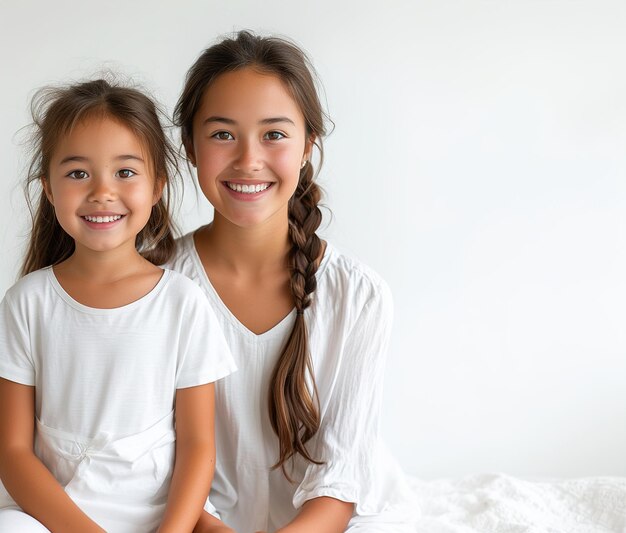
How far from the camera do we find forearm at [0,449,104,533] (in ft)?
4.85

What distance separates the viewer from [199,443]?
62.0 inches

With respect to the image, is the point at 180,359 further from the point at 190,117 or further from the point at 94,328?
the point at 190,117

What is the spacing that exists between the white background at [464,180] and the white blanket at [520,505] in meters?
0.40

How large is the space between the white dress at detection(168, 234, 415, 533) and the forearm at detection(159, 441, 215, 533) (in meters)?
0.18

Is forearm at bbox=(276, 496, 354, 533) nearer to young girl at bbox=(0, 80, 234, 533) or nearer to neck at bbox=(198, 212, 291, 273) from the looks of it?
young girl at bbox=(0, 80, 234, 533)

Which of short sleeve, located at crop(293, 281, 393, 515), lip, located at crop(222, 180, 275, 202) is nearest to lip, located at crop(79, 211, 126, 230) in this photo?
lip, located at crop(222, 180, 275, 202)

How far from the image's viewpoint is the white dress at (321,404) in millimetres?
1726

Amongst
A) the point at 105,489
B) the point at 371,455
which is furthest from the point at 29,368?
the point at 371,455

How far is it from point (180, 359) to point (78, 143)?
397 mm

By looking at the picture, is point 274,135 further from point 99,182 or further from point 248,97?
point 99,182

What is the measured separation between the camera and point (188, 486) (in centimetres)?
154

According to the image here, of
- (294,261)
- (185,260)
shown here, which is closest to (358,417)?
(294,261)

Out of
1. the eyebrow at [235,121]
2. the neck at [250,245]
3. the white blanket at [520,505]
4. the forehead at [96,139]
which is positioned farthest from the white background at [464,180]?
the forehead at [96,139]

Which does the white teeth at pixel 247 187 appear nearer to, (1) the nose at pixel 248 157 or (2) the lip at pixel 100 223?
(1) the nose at pixel 248 157
